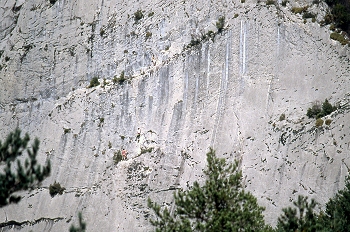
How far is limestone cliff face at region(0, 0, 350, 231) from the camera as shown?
101ft

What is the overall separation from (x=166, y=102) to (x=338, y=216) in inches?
597

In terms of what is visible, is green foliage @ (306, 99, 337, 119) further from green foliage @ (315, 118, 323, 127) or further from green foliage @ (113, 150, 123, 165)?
green foliage @ (113, 150, 123, 165)

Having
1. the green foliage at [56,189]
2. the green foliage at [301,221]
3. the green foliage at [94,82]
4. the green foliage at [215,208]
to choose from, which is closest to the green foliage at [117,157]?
the green foliage at [56,189]

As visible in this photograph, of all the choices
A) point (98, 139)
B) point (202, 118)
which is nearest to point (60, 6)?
point (98, 139)

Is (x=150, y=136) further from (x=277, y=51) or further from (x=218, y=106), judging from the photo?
(x=277, y=51)

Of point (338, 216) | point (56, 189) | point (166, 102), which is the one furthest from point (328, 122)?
point (56, 189)

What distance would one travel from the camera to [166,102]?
3528 centimetres

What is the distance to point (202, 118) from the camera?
33.9 meters

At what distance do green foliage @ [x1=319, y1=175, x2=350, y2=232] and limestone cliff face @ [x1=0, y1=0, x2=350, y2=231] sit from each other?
12.5 ft

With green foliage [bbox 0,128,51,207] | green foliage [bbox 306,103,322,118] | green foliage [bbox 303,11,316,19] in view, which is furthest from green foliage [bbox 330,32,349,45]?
green foliage [bbox 0,128,51,207]

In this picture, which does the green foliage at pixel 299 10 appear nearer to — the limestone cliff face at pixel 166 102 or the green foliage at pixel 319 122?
the limestone cliff face at pixel 166 102

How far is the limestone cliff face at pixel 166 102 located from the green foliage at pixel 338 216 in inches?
150

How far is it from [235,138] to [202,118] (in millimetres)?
2360

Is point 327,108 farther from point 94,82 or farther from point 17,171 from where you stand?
point 17,171
